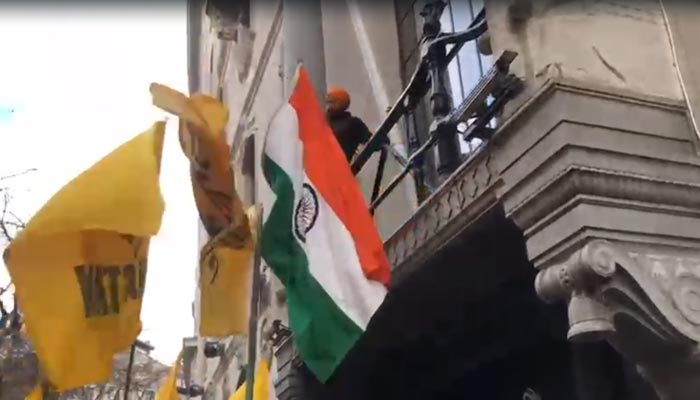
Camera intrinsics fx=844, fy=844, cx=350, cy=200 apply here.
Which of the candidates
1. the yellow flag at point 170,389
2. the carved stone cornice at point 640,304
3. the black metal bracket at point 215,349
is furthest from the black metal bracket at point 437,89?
the black metal bracket at point 215,349

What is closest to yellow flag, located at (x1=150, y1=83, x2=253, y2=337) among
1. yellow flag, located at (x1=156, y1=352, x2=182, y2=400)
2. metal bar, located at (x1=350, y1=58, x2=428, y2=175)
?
metal bar, located at (x1=350, y1=58, x2=428, y2=175)

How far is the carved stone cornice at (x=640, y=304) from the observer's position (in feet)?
11.9

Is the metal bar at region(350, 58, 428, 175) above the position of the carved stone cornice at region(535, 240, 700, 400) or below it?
above

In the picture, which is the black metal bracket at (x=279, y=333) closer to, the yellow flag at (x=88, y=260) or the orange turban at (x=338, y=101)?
the orange turban at (x=338, y=101)

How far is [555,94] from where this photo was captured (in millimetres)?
3938

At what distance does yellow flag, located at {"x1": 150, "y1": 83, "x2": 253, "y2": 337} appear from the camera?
202 inches

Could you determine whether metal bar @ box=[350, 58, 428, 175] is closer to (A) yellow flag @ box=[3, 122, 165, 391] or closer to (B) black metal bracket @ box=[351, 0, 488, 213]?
(B) black metal bracket @ box=[351, 0, 488, 213]

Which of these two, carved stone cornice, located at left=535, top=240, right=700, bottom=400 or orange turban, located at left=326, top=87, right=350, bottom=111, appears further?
orange turban, located at left=326, top=87, right=350, bottom=111

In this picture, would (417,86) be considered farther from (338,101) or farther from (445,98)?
(338,101)

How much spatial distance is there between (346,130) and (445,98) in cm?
189

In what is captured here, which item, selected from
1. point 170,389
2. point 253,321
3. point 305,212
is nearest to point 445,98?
point 305,212

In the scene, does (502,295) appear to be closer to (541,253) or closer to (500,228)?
(500,228)

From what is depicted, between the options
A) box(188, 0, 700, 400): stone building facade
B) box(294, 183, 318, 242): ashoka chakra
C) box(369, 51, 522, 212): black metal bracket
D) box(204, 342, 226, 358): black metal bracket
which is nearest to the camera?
box(188, 0, 700, 400): stone building facade

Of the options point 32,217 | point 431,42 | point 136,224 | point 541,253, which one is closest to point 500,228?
point 541,253
